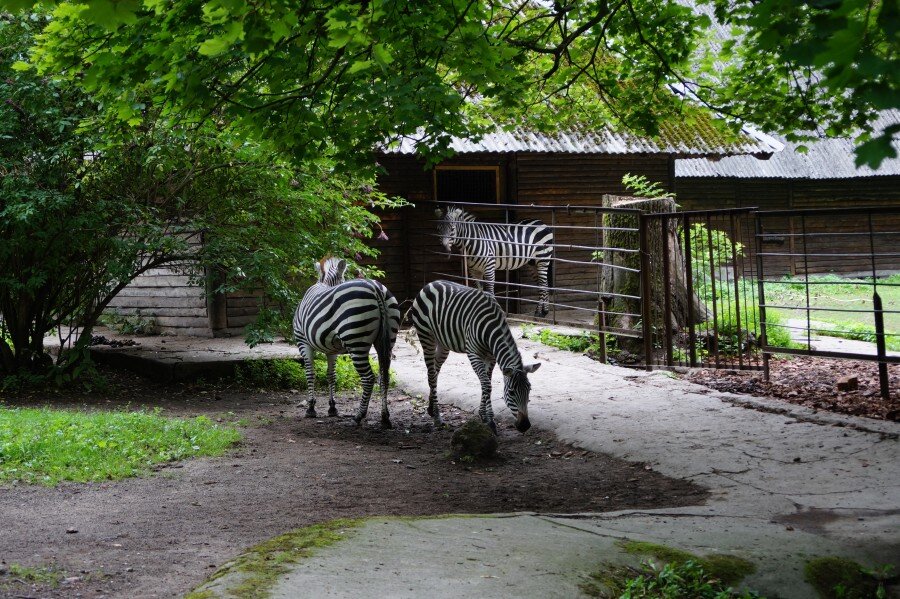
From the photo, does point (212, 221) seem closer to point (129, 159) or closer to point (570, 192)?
point (129, 159)

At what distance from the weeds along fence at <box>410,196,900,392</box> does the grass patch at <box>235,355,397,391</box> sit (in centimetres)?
296

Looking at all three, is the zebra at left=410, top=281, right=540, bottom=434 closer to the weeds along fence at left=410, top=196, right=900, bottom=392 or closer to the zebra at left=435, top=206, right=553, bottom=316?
the weeds along fence at left=410, top=196, right=900, bottom=392

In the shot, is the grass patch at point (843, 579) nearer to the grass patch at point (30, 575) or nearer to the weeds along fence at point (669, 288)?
the weeds along fence at point (669, 288)

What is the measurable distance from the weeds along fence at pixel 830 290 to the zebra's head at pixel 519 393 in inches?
91.7

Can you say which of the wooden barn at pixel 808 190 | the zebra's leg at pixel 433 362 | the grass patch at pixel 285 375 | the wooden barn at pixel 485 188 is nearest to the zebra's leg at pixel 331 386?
the zebra's leg at pixel 433 362

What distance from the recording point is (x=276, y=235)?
1093cm

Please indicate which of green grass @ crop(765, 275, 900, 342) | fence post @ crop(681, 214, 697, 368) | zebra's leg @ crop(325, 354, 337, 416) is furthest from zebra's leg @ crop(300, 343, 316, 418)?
green grass @ crop(765, 275, 900, 342)

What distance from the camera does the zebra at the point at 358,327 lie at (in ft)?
29.8

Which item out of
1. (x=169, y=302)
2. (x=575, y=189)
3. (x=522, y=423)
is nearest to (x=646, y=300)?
(x=522, y=423)

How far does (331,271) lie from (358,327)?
1.34m

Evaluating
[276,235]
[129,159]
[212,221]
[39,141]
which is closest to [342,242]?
[276,235]

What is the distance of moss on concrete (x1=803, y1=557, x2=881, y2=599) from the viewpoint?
4.44 meters

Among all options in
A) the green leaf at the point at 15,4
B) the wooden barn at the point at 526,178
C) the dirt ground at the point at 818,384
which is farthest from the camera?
the wooden barn at the point at 526,178

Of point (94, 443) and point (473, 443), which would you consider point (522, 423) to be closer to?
point (473, 443)
